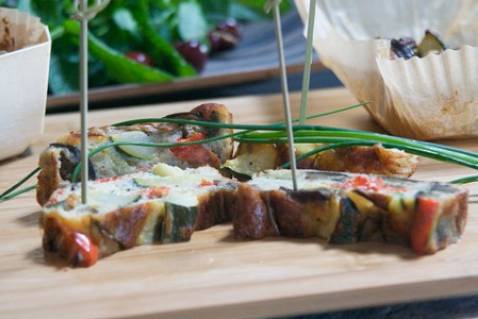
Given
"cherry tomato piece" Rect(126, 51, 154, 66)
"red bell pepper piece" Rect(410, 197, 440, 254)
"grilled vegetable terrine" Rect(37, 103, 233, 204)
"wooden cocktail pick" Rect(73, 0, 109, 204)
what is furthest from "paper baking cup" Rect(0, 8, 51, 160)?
"red bell pepper piece" Rect(410, 197, 440, 254)

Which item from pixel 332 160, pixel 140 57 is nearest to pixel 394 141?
pixel 332 160

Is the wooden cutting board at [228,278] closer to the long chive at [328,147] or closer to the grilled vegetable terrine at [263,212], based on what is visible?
the grilled vegetable terrine at [263,212]

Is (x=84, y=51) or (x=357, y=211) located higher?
(x=84, y=51)

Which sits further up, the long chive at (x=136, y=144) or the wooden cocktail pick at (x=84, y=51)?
the wooden cocktail pick at (x=84, y=51)

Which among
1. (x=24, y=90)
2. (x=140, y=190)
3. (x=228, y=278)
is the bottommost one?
(x=228, y=278)

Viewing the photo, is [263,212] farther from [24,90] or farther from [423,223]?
[24,90]

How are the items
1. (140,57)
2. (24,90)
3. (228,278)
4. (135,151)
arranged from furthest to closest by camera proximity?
(140,57)
(24,90)
(135,151)
(228,278)

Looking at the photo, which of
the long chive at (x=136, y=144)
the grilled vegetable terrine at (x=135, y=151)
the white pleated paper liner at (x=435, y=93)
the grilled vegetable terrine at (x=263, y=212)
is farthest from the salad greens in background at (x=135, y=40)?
the grilled vegetable terrine at (x=263, y=212)

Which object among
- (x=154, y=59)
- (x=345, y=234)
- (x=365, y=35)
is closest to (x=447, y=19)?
(x=365, y=35)
